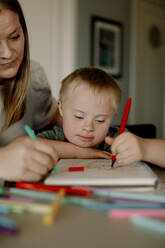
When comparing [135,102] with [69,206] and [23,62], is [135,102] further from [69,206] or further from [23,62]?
[69,206]

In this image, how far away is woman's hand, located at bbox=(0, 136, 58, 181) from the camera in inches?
24.1

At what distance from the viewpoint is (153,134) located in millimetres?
1403

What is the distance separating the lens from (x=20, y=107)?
121 centimetres

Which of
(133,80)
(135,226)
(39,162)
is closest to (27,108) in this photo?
(39,162)

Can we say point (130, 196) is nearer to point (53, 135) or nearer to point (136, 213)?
point (136, 213)

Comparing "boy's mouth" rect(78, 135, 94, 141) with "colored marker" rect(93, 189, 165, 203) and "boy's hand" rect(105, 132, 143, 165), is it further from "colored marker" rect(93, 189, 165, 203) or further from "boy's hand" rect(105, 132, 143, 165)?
"colored marker" rect(93, 189, 165, 203)

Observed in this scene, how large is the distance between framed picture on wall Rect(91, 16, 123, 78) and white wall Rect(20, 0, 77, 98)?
0.54 meters

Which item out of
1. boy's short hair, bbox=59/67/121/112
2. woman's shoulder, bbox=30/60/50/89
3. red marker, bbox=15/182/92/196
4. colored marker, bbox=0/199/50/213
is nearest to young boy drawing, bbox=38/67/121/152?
boy's short hair, bbox=59/67/121/112

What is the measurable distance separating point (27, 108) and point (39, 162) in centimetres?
74

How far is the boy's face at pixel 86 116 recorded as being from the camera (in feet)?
3.21

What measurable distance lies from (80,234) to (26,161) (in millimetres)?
280

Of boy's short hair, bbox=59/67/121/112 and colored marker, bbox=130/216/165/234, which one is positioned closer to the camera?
colored marker, bbox=130/216/165/234

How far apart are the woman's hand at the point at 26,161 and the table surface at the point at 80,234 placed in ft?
0.62

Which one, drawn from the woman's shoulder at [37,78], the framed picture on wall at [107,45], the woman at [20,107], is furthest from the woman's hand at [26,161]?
the framed picture on wall at [107,45]
